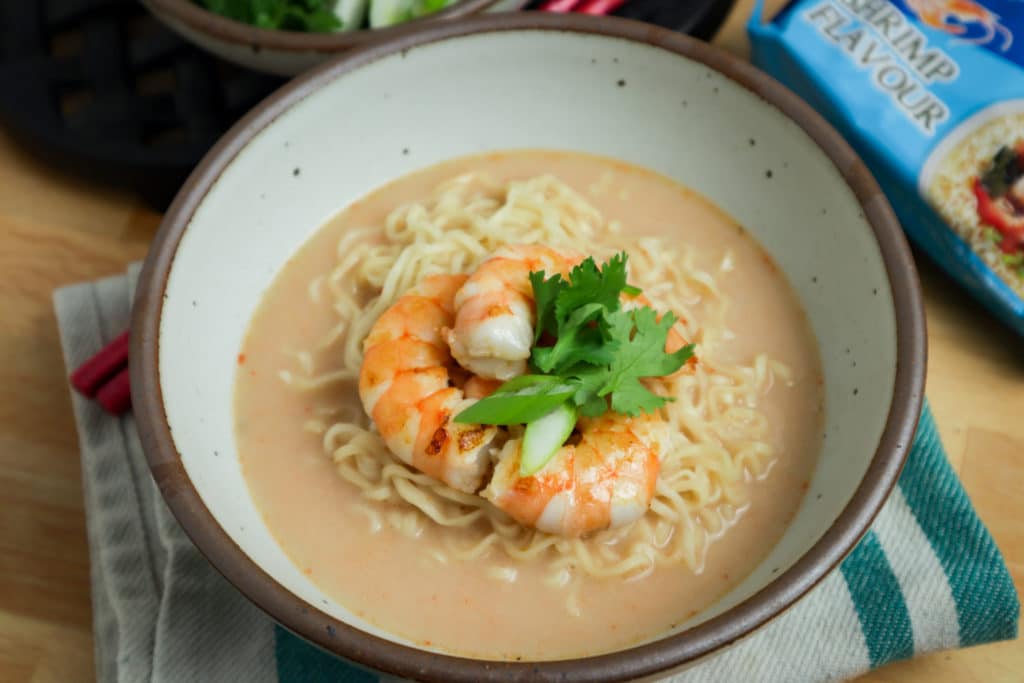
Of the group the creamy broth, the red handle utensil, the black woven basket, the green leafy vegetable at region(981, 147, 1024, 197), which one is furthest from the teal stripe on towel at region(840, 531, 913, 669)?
the red handle utensil

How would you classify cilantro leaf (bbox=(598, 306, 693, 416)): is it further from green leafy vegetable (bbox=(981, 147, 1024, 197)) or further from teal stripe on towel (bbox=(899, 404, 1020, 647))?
green leafy vegetable (bbox=(981, 147, 1024, 197))

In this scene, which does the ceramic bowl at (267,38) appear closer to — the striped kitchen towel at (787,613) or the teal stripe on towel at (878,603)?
the striped kitchen towel at (787,613)

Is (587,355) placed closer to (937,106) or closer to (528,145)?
(528,145)

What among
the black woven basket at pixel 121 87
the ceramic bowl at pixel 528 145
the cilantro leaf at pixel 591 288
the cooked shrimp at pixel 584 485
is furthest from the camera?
the black woven basket at pixel 121 87

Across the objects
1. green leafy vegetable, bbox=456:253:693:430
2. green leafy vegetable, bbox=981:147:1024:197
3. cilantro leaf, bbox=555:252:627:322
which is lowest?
green leafy vegetable, bbox=456:253:693:430

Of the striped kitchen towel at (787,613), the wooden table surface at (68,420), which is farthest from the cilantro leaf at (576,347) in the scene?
the wooden table surface at (68,420)

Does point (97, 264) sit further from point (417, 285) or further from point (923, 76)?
point (923, 76)

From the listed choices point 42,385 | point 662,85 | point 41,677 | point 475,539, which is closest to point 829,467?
point 475,539
